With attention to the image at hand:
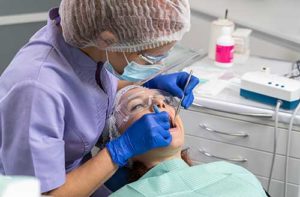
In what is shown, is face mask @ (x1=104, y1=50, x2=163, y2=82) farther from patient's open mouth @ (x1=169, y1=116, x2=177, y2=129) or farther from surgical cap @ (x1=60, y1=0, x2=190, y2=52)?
patient's open mouth @ (x1=169, y1=116, x2=177, y2=129)

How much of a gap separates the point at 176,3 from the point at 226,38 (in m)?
0.95

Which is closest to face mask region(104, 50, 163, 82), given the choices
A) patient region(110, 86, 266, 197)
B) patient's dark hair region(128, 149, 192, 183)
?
patient region(110, 86, 266, 197)

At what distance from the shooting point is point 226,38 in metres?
2.01

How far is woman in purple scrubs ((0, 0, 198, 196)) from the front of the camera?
108cm

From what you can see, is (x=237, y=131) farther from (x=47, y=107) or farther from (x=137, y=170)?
(x=47, y=107)

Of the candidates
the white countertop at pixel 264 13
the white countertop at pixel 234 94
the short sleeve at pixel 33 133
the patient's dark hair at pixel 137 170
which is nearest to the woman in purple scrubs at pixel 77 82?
the short sleeve at pixel 33 133

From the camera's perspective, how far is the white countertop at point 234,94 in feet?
5.67

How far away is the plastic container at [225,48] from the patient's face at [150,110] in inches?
23.8

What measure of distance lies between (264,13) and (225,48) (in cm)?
33

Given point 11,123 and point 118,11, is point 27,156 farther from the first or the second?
point 118,11

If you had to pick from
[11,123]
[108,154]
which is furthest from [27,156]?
[108,154]

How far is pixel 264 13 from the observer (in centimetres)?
218

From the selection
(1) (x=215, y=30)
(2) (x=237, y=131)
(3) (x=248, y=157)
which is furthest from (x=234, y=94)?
(1) (x=215, y=30)

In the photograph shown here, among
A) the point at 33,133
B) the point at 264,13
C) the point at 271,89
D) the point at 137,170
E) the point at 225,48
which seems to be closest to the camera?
the point at 33,133
